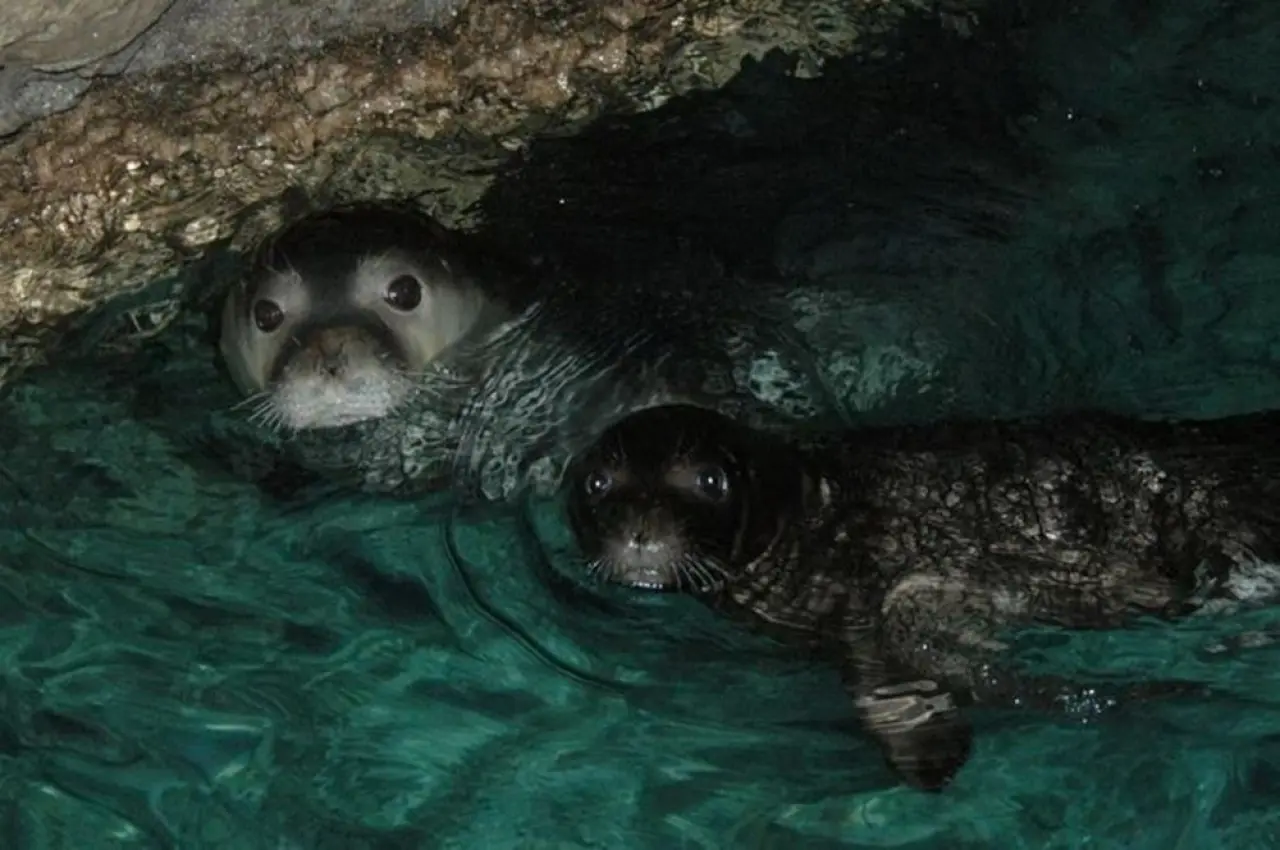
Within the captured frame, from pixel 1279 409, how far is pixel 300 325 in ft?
8.30

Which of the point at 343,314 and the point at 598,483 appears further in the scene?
the point at 343,314

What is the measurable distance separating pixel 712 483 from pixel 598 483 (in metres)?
0.27

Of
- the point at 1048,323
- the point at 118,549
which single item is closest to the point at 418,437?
the point at 118,549

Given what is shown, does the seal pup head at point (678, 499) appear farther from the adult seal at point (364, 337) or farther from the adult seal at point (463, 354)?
the adult seal at point (364, 337)

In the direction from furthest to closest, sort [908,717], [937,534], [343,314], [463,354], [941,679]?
[463,354] < [343,314] < [937,534] < [941,679] < [908,717]

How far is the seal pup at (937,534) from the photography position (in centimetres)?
500

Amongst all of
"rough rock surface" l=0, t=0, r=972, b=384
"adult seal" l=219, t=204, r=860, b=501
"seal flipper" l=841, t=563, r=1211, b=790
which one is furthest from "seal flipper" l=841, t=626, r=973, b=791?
"rough rock surface" l=0, t=0, r=972, b=384

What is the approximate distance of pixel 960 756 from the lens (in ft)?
15.7

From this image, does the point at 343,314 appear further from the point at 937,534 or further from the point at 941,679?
the point at 941,679

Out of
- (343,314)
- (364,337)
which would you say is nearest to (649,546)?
(364,337)

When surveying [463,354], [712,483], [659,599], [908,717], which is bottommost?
[908,717]

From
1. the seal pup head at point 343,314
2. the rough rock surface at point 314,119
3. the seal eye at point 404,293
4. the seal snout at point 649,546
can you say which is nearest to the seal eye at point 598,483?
the seal snout at point 649,546

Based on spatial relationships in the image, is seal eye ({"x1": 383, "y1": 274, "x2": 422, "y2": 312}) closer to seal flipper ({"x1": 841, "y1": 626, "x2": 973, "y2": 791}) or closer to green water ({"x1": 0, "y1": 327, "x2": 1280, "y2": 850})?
green water ({"x1": 0, "y1": 327, "x2": 1280, "y2": 850})

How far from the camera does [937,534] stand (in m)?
5.28
